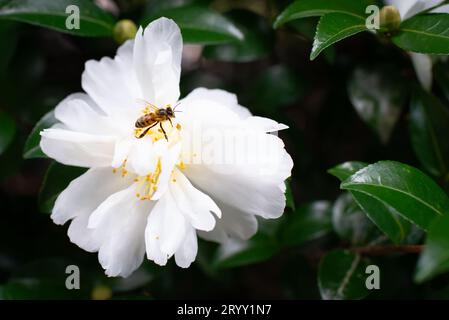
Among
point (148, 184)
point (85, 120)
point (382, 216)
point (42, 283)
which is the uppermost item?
point (85, 120)

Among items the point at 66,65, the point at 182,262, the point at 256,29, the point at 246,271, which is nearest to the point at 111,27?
the point at 256,29

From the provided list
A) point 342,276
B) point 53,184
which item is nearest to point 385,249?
point 342,276

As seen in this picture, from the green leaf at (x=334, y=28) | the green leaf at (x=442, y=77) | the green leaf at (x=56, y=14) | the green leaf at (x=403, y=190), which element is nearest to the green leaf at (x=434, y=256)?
the green leaf at (x=403, y=190)

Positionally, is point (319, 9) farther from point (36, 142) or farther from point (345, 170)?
point (36, 142)
